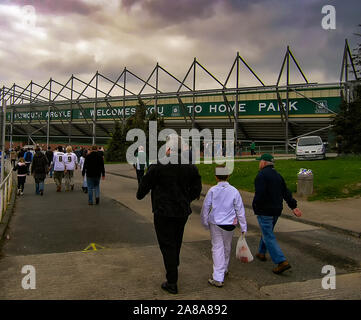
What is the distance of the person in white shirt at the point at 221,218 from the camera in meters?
4.58

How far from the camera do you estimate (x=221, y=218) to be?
4625mm

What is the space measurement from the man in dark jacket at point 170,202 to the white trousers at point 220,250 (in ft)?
1.65

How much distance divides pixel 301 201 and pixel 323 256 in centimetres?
615

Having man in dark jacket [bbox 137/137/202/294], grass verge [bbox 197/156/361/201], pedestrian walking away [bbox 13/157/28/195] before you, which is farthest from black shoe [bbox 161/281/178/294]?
pedestrian walking away [bbox 13/157/28/195]

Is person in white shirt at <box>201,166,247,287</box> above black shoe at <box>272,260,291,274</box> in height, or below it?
above

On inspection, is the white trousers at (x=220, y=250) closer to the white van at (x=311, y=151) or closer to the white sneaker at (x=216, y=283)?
the white sneaker at (x=216, y=283)

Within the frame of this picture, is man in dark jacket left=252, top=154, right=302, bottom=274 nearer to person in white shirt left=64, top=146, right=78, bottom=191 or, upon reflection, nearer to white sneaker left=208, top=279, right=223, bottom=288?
white sneaker left=208, top=279, right=223, bottom=288

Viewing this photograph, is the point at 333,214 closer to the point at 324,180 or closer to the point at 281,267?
the point at 324,180

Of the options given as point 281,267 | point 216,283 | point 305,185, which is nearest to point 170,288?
point 216,283

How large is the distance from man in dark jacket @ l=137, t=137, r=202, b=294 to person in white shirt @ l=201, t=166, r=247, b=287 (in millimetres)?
408

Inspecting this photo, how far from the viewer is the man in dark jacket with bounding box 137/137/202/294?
171 inches
